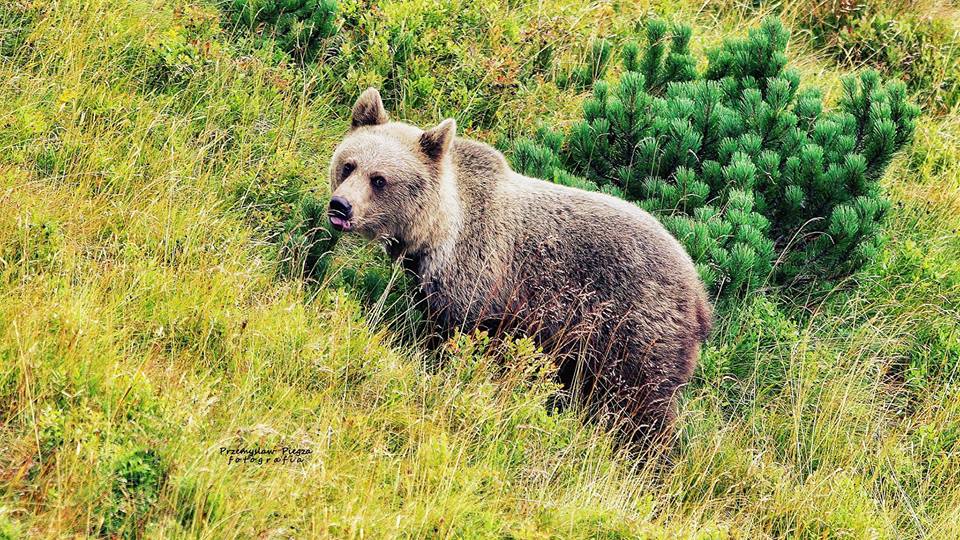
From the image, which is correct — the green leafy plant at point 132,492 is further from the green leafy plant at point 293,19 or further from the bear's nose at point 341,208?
the green leafy plant at point 293,19

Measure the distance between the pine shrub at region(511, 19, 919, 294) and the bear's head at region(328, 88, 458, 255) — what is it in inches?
50.7

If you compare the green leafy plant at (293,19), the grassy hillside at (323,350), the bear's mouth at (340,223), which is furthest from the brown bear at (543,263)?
the green leafy plant at (293,19)

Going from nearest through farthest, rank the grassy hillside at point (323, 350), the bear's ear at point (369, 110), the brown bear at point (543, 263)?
the grassy hillside at point (323, 350)
the brown bear at point (543, 263)
the bear's ear at point (369, 110)

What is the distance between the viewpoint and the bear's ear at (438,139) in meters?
5.94

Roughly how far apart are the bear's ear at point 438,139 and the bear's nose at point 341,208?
679mm

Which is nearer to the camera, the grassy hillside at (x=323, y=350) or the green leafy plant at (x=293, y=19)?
the grassy hillside at (x=323, y=350)

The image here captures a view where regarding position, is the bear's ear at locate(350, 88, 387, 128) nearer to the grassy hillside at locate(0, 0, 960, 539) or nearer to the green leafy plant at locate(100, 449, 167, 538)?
the grassy hillside at locate(0, 0, 960, 539)

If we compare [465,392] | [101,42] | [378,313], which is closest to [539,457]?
[465,392]

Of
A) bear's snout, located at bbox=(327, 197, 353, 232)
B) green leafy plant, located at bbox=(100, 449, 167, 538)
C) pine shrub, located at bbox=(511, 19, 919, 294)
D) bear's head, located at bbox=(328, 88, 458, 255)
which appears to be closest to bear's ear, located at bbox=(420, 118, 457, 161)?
bear's head, located at bbox=(328, 88, 458, 255)

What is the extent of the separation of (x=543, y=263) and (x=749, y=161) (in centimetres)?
182

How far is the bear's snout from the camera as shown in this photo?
222 inches

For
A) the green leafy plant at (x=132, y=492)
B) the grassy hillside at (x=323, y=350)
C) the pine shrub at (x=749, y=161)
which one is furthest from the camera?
the pine shrub at (x=749, y=161)

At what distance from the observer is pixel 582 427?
550 cm

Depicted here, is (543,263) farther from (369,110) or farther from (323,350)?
(323,350)
